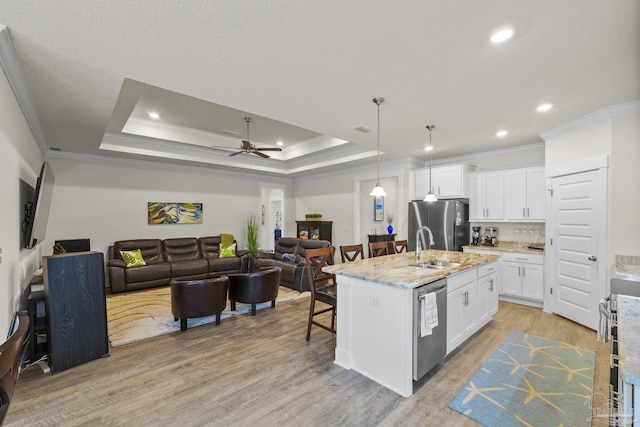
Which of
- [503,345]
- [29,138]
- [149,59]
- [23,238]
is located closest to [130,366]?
[23,238]

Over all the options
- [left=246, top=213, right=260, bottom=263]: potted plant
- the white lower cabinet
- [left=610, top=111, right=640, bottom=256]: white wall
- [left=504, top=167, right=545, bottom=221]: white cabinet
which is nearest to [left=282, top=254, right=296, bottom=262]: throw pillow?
[left=246, top=213, right=260, bottom=263]: potted plant

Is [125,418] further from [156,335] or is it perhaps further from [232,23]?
[232,23]

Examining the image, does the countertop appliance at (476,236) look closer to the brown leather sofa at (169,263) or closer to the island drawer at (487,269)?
the island drawer at (487,269)

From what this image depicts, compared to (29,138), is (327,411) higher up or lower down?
lower down

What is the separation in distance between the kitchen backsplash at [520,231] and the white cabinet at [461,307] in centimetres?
258

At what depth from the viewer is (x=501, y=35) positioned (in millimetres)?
1989

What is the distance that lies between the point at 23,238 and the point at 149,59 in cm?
259

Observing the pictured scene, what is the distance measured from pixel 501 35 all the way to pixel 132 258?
6.48 metres

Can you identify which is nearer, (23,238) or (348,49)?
(348,49)

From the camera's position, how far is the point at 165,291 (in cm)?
538

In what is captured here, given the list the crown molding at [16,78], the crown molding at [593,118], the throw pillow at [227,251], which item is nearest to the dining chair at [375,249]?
the crown molding at [593,118]

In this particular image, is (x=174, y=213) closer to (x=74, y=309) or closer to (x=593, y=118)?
(x=74, y=309)

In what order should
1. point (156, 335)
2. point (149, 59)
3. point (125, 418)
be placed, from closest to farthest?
point (125, 418) < point (149, 59) < point (156, 335)

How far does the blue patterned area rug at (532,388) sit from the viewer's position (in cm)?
204
